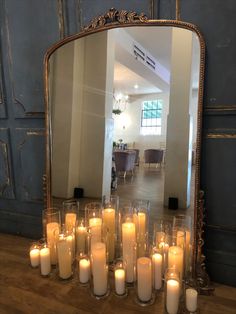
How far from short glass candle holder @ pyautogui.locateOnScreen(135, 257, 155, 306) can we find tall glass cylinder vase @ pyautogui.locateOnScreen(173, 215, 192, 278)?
0.93ft

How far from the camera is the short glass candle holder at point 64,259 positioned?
1461 mm

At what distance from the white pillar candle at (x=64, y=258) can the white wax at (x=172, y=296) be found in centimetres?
63

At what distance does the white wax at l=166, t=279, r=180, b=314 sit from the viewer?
1.15 meters

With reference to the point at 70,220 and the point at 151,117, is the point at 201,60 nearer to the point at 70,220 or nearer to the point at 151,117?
the point at 151,117

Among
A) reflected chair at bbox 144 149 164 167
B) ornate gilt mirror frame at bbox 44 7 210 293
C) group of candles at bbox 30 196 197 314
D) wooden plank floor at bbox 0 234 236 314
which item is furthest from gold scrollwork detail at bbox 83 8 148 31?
wooden plank floor at bbox 0 234 236 314

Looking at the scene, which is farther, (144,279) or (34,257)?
(34,257)

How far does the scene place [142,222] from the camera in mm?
1606

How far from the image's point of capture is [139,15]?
1505 mm

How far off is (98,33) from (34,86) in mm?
669

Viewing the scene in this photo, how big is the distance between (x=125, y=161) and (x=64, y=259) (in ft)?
2.78

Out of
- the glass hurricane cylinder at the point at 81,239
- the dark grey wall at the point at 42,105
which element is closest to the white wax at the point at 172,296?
the dark grey wall at the point at 42,105

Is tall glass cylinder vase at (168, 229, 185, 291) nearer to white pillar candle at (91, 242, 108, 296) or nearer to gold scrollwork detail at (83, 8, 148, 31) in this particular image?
white pillar candle at (91, 242, 108, 296)

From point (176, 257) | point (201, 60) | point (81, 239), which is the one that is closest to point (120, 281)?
point (176, 257)

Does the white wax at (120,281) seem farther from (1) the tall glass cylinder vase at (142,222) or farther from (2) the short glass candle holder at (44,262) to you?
(2) the short glass candle holder at (44,262)
